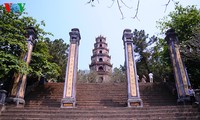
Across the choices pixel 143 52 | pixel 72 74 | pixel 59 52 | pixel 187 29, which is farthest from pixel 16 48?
pixel 143 52

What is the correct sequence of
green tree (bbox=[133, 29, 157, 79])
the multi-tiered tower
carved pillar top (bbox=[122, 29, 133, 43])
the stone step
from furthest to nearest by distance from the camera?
1. the multi-tiered tower
2. green tree (bbox=[133, 29, 157, 79])
3. carved pillar top (bbox=[122, 29, 133, 43])
4. the stone step

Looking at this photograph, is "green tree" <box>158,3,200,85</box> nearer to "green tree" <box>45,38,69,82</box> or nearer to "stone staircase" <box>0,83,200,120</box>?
"stone staircase" <box>0,83,200,120</box>

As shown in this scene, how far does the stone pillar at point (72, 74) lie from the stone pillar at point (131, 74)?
2.63 metres

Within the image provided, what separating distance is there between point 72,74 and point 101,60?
62.7 feet

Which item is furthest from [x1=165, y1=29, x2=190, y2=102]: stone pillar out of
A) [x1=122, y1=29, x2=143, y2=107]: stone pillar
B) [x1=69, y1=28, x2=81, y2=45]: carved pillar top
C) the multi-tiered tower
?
the multi-tiered tower

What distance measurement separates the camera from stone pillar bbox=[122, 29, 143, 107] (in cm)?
739

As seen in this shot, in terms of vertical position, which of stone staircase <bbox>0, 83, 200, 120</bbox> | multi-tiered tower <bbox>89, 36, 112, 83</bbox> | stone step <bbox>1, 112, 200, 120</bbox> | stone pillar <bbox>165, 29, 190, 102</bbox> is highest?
multi-tiered tower <bbox>89, 36, 112, 83</bbox>

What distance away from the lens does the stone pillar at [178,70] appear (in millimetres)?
7498

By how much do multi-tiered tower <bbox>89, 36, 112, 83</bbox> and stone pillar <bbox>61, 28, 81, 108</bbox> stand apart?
16.5 meters

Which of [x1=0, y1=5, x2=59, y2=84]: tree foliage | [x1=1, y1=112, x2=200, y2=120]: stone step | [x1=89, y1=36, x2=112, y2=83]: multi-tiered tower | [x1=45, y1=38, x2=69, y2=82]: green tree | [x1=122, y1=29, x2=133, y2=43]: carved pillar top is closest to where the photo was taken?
[x1=1, y1=112, x2=200, y2=120]: stone step

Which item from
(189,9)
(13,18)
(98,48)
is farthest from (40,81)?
(98,48)

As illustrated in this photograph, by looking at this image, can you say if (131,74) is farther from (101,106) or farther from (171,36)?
(171,36)

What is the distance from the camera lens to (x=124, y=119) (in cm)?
534

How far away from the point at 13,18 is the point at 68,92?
4.75 m
